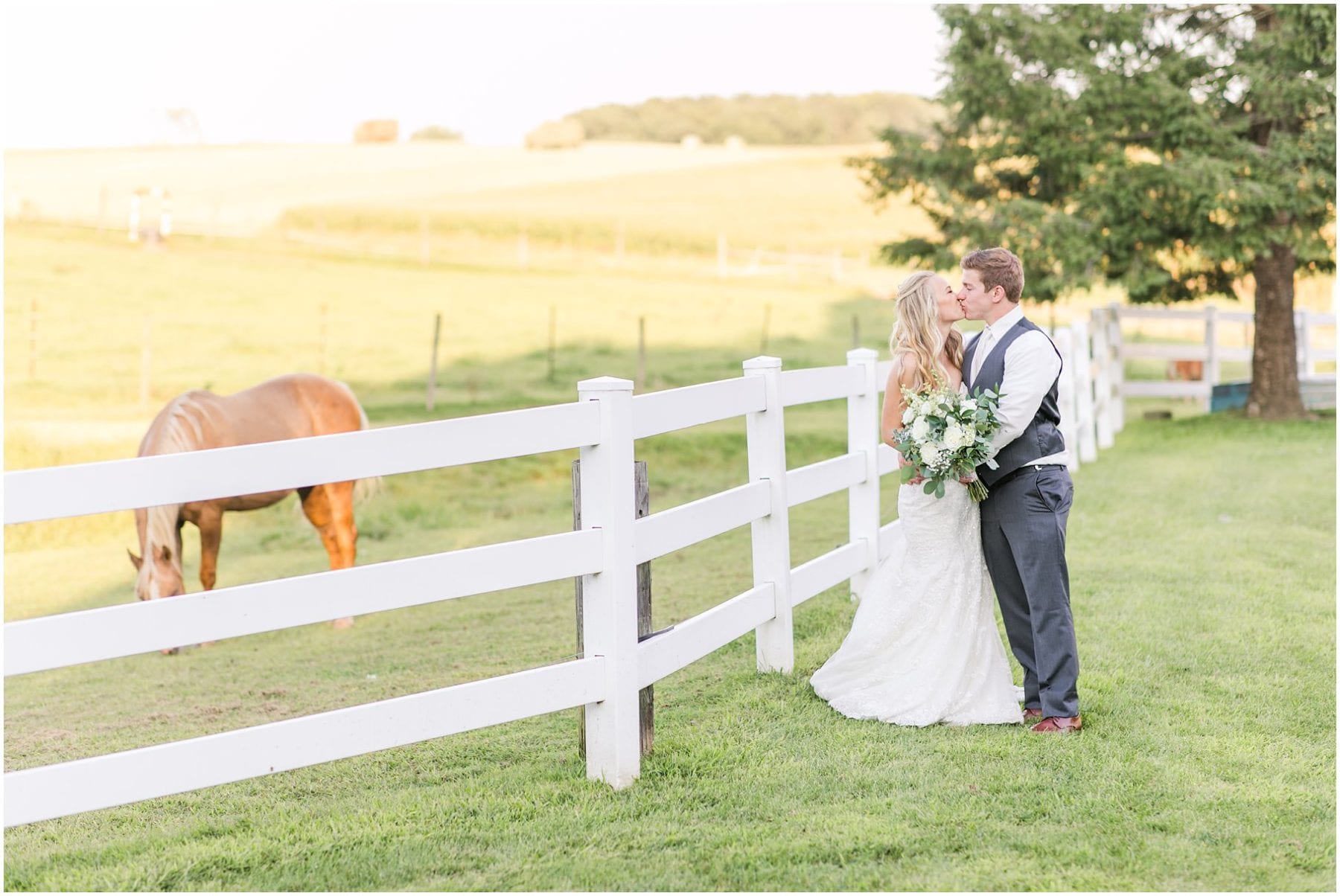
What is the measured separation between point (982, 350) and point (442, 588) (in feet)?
7.56

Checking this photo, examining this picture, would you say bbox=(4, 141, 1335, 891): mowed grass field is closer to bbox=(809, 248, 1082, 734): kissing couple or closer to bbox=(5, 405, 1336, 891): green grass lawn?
bbox=(5, 405, 1336, 891): green grass lawn

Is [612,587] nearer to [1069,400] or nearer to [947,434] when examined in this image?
[947,434]

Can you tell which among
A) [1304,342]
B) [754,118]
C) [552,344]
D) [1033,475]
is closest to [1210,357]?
[1304,342]

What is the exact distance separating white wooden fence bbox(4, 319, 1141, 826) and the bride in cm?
61

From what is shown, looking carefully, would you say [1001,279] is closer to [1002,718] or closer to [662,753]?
[1002,718]

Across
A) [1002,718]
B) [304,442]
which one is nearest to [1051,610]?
[1002,718]

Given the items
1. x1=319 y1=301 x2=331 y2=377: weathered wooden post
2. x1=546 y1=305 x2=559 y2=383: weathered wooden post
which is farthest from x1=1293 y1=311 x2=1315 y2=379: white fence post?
x1=319 y1=301 x2=331 y2=377: weathered wooden post

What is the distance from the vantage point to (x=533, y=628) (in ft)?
25.2

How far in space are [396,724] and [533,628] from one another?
389 centimetres

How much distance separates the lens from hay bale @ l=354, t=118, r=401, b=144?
7619 centimetres

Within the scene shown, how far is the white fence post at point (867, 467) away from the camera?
6.81 m

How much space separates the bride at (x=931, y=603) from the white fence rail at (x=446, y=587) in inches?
24.0

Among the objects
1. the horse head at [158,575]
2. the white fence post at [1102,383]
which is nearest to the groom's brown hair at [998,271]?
the horse head at [158,575]

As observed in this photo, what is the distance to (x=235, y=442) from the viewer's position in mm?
9102
